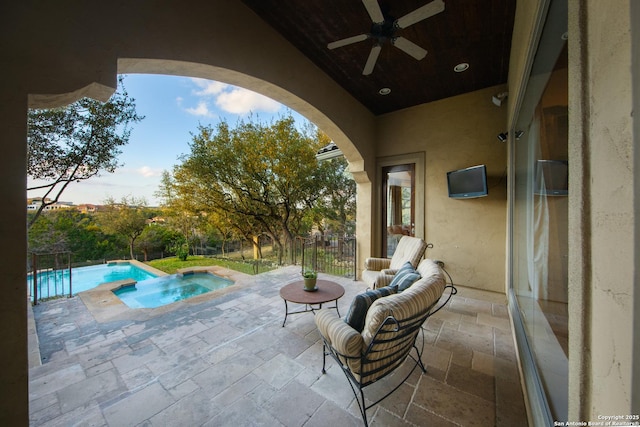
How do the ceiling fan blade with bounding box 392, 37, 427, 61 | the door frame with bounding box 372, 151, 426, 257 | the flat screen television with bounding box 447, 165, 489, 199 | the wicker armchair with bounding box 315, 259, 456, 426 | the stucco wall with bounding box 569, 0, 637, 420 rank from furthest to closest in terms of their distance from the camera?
the door frame with bounding box 372, 151, 426, 257
the flat screen television with bounding box 447, 165, 489, 199
the ceiling fan blade with bounding box 392, 37, 427, 61
the wicker armchair with bounding box 315, 259, 456, 426
the stucco wall with bounding box 569, 0, 637, 420

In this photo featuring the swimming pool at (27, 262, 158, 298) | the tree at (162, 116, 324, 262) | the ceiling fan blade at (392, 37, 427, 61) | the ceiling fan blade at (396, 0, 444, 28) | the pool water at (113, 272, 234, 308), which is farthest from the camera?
Result: the swimming pool at (27, 262, 158, 298)

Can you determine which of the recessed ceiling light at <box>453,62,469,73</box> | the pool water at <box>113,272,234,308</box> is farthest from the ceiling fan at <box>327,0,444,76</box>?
the pool water at <box>113,272,234,308</box>

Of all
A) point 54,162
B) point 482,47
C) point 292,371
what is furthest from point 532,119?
point 54,162

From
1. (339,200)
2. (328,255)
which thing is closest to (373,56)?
(328,255)

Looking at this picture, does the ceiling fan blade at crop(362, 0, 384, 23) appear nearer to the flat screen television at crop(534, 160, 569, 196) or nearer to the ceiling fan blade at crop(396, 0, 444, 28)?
the ceiling fan blade at crop(396, 0, 444, 28)

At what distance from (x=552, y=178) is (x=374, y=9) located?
6.38 feet

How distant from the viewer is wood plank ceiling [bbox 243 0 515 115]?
237 centimetres

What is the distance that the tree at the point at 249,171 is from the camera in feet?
25.9

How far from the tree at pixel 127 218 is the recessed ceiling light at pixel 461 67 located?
14.6 metres

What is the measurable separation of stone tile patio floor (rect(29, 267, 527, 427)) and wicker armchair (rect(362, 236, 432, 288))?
768 millimetres

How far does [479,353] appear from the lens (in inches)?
89.7

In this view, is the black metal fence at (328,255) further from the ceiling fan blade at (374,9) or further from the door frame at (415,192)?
the ceiling fan blade at (374,9)

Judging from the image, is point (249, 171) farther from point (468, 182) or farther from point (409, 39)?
point (468, 182)

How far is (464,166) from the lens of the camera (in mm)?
3930
